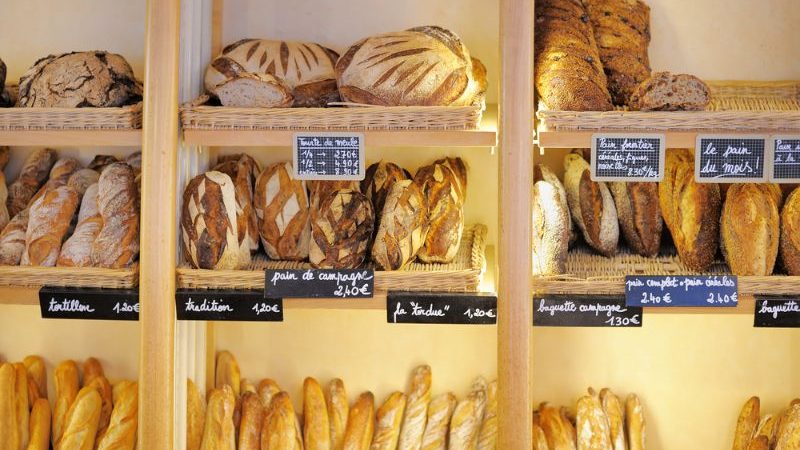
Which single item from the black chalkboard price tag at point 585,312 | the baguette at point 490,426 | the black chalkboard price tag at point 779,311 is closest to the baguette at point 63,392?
the baguette at point 490,426

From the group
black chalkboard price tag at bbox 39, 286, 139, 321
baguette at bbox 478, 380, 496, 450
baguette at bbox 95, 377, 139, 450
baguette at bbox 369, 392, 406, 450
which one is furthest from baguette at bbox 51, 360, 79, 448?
baguette at bbox 478, 380, 496, 450

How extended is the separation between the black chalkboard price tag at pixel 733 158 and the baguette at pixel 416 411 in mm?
939

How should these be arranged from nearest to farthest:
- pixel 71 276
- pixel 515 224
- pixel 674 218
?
pixel 515 224, pixel 71 276, pixel 674 218

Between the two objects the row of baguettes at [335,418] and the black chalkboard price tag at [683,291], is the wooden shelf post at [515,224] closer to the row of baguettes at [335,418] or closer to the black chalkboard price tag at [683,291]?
the black chalkboard price tag at [683,291]

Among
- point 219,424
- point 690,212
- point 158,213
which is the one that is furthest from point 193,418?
point 690,212

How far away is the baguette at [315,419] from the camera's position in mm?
2098

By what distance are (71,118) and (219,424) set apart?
86 centimetres

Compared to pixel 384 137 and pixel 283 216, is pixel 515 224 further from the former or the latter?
pixel 283 216

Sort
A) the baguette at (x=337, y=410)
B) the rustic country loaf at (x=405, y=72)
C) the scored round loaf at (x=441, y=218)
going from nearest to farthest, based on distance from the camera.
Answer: the rustic country loaf at (x=405, y=72) < the scored round loaf at (x=441, y=218) < the baguette at (x=337, y=410)

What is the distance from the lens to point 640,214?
6.45 ft

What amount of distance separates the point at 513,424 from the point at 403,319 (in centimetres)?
34

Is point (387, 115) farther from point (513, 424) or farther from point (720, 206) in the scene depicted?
point (720, 206)

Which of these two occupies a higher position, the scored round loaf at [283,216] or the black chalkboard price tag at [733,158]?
the black chalkboard price tag at [733,158]

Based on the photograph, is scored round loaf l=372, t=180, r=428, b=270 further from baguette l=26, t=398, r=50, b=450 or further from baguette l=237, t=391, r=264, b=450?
baguette l=26, t=398, r=50, b=450
